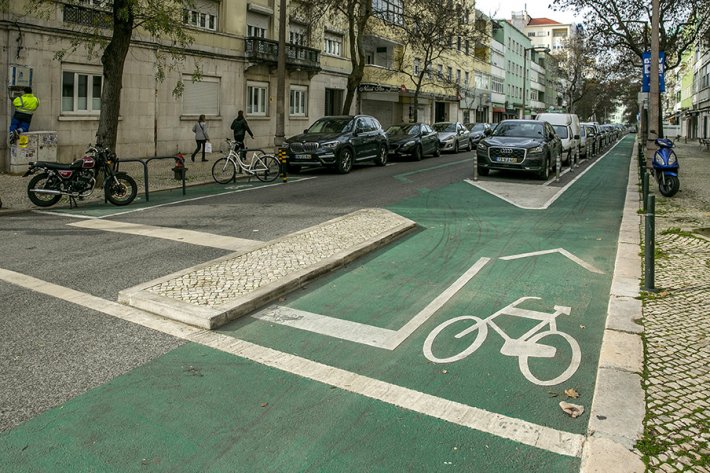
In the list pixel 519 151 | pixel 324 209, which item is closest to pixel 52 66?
pixel 324 209

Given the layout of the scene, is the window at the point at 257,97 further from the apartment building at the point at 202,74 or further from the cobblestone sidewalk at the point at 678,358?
the cobblestone sidewalk at the point at 678,358

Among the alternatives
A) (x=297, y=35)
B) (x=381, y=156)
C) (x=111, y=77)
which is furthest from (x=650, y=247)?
(x=297, y=35)

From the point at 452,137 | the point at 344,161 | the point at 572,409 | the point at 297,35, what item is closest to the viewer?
the point at 572,409

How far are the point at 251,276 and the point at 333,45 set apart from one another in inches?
1241

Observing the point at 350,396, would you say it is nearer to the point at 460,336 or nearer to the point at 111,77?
the point at 460,336

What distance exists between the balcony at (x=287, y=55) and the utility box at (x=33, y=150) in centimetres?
1205

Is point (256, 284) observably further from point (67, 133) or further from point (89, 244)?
point (67, 133)

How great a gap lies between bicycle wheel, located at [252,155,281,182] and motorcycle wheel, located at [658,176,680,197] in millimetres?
9319

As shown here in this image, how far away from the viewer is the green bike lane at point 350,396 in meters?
3.12

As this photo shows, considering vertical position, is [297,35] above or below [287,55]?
above

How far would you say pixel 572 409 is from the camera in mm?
3703

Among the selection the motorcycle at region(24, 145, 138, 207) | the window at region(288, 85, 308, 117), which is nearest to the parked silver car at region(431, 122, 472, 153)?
the window at region(288, 85, 308, 117)

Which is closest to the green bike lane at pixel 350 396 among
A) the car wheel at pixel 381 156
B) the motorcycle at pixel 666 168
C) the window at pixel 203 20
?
the motorcycle at pixel 666 168

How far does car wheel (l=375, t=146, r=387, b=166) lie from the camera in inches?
842
